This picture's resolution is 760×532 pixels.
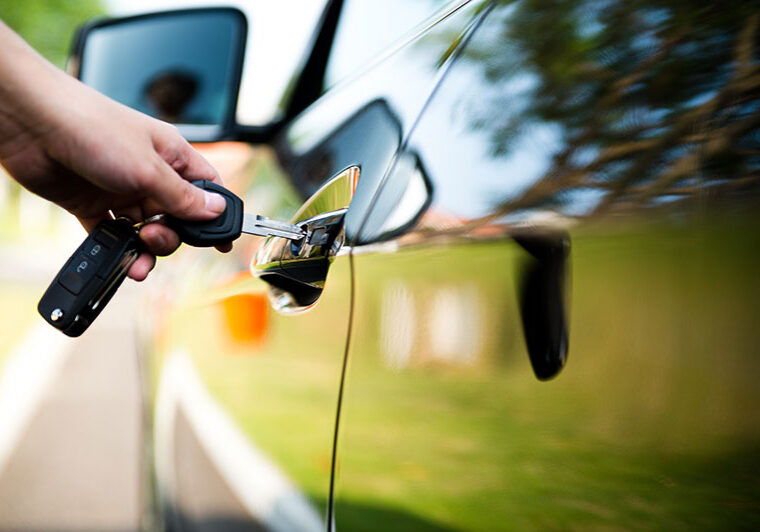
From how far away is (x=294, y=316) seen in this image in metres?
1.43

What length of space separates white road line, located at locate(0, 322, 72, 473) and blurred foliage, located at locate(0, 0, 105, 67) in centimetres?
1661

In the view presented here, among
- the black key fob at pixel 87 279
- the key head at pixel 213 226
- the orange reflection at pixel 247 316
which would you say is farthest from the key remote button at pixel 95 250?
the orange reflection at pixel 247 316

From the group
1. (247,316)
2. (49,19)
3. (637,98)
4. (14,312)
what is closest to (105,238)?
(247,316)

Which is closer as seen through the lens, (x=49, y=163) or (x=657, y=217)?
(x=657, y=217)

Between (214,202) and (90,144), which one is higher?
(90,144)

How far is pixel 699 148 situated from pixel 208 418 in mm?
1717

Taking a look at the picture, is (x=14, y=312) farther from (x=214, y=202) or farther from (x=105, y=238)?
(x=214, y=202)

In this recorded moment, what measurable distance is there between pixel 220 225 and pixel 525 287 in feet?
1.62

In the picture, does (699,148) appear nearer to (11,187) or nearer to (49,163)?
(49,163)

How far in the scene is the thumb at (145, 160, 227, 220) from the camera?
3.42 ft

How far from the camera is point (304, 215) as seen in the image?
130cm

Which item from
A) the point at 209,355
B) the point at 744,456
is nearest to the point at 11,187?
the point at 209,355

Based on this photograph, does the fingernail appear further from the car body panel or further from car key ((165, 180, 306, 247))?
the car body panel

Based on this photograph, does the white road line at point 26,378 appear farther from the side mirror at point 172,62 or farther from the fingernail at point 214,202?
the fingernail at point 214,202
